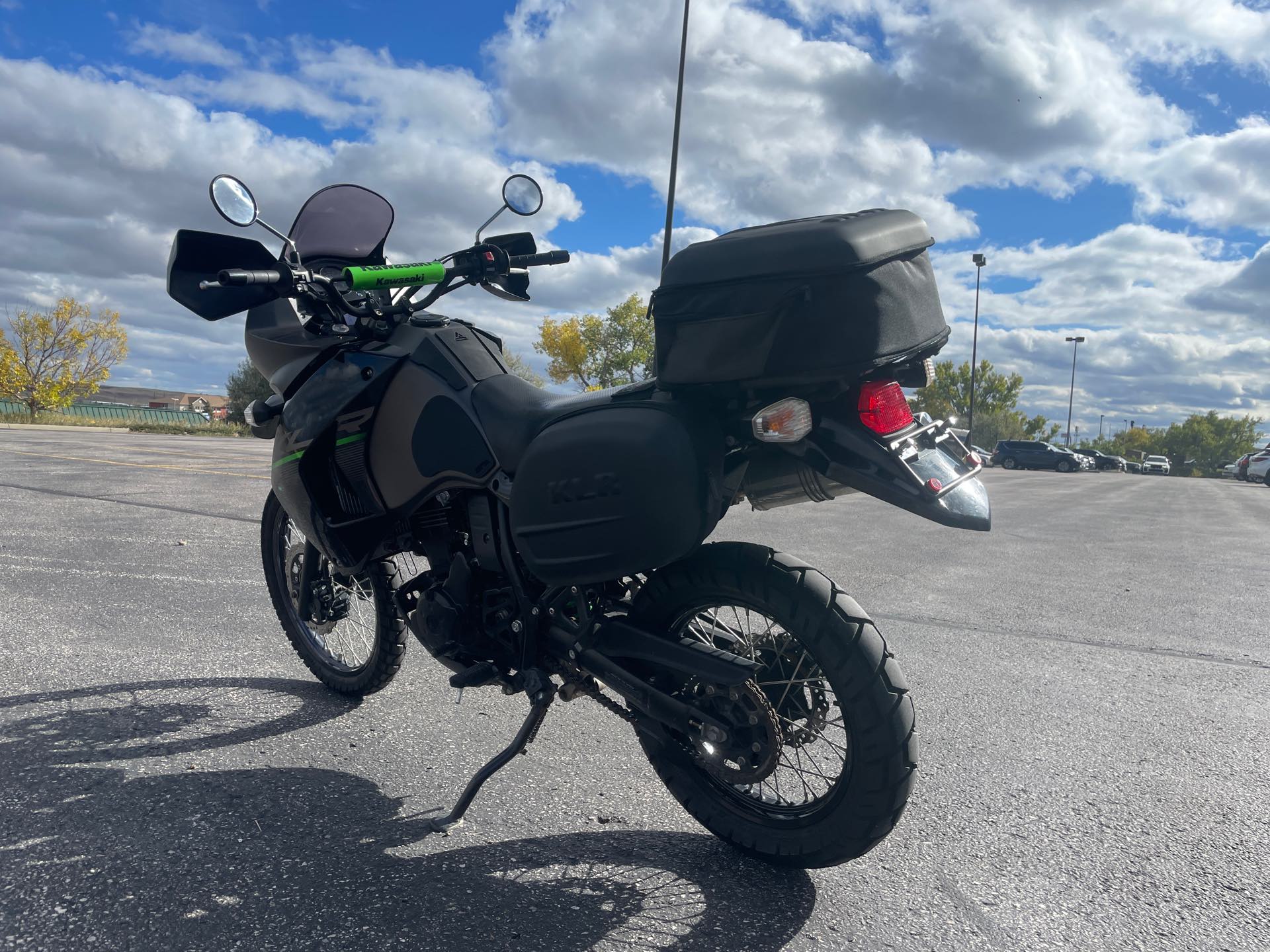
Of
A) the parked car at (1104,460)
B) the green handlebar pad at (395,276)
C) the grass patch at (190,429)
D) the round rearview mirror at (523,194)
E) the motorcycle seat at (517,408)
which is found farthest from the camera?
the parked car at (1104,460)

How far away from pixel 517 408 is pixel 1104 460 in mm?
73321

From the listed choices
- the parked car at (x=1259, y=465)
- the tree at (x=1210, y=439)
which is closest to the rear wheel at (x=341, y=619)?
the parked car at (x=1259, y=465)

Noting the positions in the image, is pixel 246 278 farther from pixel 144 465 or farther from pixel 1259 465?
pixel 1259 465

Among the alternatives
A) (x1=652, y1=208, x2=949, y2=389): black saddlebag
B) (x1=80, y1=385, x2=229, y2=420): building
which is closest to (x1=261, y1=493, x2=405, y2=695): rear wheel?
(x1=652, y1=208, x2=949, y2=389): black saddlebag

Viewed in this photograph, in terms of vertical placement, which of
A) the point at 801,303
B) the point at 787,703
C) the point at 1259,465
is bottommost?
the point at 787,703

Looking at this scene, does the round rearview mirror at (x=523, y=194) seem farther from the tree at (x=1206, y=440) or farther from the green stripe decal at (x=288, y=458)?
the tree at (x=1206, y=440)

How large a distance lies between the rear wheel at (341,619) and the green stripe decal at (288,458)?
1.20ft

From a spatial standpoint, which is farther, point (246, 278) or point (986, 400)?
point (986, 400)

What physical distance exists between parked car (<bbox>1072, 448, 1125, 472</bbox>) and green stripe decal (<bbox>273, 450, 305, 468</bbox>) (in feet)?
226

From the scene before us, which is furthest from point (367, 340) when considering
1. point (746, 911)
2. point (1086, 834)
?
point (1086, 834)

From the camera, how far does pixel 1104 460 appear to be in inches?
2638

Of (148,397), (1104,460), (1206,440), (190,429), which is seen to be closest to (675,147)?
(190,429)

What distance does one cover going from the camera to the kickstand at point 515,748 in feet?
7.97

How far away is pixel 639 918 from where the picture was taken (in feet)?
6.81
